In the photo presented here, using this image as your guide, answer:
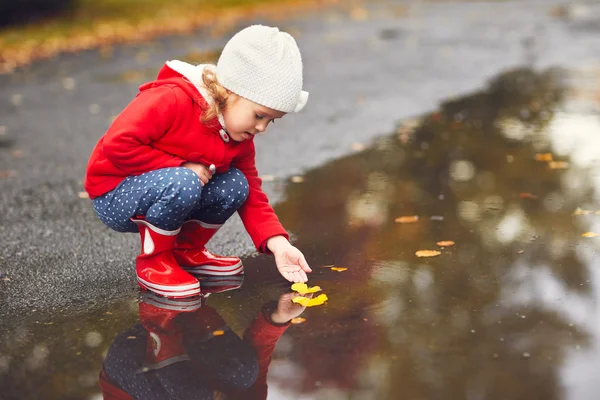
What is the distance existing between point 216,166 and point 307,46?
310 inches

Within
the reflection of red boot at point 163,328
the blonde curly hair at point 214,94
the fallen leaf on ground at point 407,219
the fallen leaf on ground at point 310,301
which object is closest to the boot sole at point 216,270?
the reflection of red boot at point 163,328

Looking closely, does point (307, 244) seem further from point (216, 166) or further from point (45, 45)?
point (45, 45)

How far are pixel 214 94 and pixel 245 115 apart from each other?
15 cm

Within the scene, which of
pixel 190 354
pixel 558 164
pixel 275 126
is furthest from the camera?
pixel 275 126

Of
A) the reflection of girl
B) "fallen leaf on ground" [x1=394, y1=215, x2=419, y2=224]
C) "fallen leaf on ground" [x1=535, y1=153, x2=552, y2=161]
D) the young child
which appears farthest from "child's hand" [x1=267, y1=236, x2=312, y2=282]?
"fallen leaf on ground" [x1=535, y1=153, x2=552, y2=161]

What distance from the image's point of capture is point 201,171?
3438 millimetres

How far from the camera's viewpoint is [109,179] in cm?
353

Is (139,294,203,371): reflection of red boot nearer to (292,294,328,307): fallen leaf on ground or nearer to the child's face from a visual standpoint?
(292,294,328,307): fallen leaf on ground

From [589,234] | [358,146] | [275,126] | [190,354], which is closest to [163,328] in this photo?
[190,354]

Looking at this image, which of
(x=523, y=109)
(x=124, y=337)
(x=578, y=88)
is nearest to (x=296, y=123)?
(x=523, y=109)

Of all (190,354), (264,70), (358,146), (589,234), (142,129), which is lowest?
(358,146)

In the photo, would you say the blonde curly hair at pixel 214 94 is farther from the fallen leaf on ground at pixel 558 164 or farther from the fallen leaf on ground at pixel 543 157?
the fallen leaf on ground at pixel 543 157

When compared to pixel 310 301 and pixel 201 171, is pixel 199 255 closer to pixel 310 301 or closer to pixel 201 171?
pixel 201 171

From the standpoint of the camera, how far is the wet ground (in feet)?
9.12
